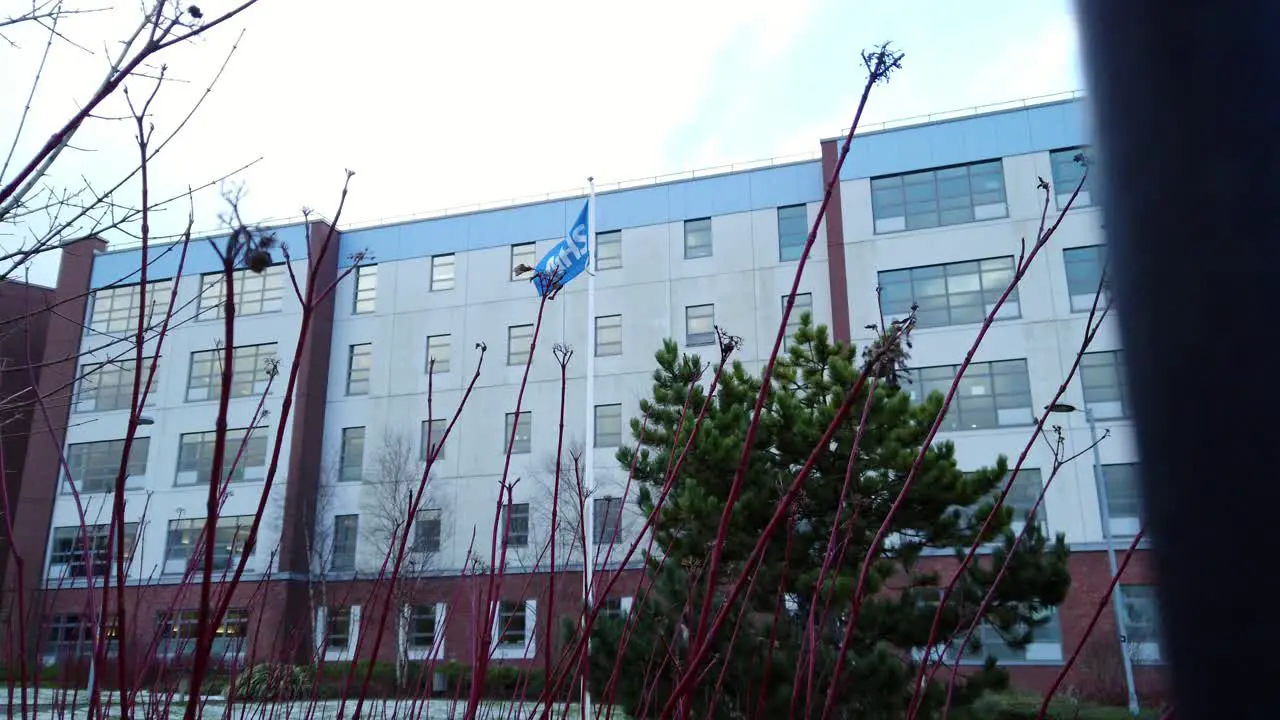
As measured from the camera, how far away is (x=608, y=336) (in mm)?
31625

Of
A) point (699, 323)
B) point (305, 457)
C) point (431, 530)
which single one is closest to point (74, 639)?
point (699, 323)

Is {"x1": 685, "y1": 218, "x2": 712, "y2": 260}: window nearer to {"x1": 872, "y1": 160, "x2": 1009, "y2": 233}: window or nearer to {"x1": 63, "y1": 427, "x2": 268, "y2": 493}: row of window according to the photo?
{"x1": 872, "y1": 160, "x2": 1009, "y2": 233}: window

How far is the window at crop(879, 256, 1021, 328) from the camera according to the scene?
2739 centimetres

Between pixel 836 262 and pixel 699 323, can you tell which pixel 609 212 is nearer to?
pixel 699 323

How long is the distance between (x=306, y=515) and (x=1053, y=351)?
81.0ft

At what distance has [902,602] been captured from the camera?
11.2 m

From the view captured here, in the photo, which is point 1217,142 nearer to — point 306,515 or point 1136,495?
point 1136,495

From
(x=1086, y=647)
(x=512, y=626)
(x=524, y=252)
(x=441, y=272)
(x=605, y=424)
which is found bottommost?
(x=1086, y=647)

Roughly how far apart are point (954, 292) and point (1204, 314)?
28736 mm

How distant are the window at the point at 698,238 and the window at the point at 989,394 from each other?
8430mm

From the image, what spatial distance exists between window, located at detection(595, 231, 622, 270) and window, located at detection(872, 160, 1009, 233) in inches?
344

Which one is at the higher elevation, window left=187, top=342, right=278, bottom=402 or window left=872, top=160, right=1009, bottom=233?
window left=872, top=160, right=1009, bottom=233

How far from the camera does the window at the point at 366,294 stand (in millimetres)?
34938

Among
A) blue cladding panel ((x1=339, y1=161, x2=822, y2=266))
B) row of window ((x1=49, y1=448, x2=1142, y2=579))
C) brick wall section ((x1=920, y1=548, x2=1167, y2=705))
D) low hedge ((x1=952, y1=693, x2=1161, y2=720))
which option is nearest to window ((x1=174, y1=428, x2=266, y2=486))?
row of window ((x1=49, y1=448, x2=1142, y2=579))
